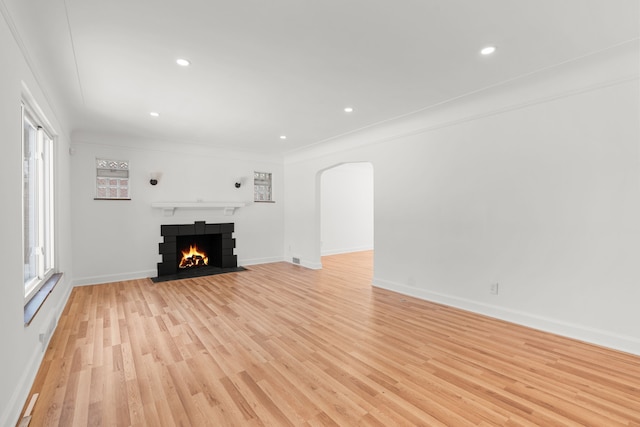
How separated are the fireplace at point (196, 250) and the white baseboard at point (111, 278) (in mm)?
222

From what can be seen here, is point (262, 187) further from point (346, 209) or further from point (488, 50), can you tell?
point (488, 50)

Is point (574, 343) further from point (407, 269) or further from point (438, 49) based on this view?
point (438, 49)

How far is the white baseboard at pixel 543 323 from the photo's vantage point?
271cm

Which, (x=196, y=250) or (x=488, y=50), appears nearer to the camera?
(x=488, y=50)

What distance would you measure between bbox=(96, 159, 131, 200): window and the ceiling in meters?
1.42

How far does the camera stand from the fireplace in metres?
5.73

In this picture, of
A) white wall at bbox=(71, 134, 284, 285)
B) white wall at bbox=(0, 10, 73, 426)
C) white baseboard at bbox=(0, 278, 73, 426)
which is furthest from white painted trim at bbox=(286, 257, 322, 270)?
white wall at bbox=(0, 10, 73, 426)

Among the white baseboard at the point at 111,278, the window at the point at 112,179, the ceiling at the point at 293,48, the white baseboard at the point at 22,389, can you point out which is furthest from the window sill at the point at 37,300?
the window at the point at 112,179

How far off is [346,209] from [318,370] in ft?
22.9

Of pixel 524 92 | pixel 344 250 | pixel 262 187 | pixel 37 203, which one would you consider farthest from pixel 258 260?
pixel 524 92

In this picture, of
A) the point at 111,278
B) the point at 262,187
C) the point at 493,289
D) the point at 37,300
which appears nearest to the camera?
the point at 37,300

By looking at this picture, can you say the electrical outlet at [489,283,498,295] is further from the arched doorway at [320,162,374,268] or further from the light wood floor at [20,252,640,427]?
the arched doorway at [320,162,374,268]

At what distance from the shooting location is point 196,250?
6.52 m

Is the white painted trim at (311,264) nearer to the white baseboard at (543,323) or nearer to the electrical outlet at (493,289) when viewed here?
the white baseboard at (543,323)
